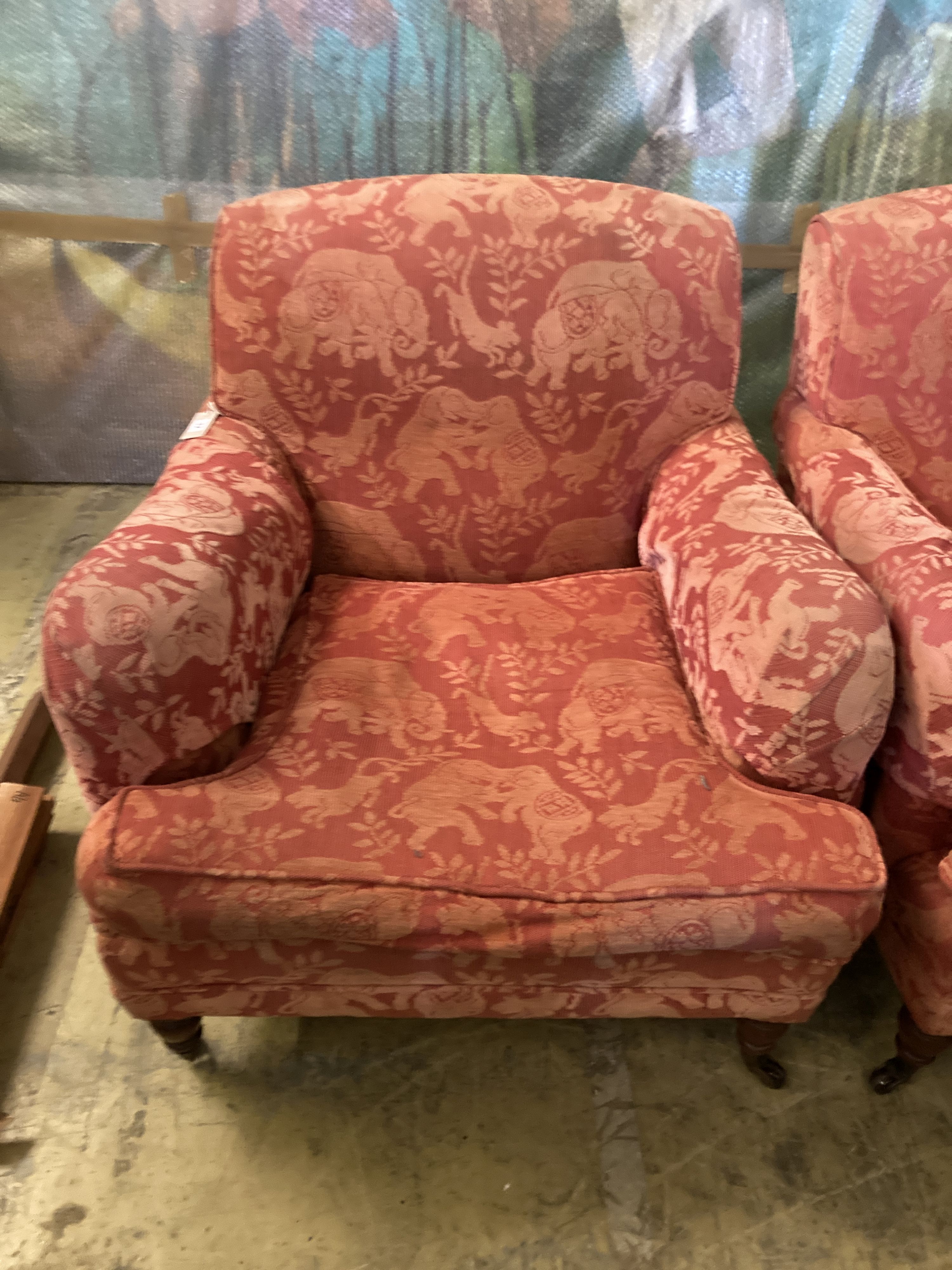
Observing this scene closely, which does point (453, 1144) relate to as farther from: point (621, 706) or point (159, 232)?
point (159, 232)

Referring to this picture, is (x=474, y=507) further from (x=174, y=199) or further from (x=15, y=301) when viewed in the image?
(x=15, y=301)

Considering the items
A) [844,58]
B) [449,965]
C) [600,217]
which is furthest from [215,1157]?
[844,58]

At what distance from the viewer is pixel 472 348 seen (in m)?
1.19

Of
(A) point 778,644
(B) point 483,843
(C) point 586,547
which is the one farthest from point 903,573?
(B) point 483,843

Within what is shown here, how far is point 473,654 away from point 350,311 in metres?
0.51

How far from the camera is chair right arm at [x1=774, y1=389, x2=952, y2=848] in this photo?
90cm

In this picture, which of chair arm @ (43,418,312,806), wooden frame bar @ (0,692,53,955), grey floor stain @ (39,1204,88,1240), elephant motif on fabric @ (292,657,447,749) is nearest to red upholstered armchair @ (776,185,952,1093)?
elephant motif on fabric @ (292,657,447,749)

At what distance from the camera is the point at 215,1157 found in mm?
1041

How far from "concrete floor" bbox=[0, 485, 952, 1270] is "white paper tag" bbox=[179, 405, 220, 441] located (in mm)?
753

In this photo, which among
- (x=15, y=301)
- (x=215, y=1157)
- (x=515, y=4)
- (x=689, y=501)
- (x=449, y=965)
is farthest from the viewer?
(x=15, y=301)

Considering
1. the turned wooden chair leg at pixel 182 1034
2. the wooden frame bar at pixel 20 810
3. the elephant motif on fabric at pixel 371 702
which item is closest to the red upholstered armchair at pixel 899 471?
the elephant motif on fabric at pixel 371 702

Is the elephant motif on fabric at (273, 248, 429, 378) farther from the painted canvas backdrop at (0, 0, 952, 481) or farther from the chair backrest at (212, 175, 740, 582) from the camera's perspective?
the painted canvas backdrop at (0, 0, 952, 481)

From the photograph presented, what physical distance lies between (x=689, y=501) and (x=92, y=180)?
1.36 metres

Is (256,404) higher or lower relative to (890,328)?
lower
